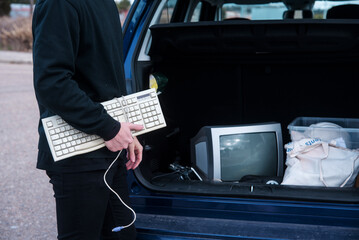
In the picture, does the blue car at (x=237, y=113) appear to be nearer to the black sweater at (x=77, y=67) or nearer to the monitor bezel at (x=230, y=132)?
the monitor bezel at (x=230, y=132)

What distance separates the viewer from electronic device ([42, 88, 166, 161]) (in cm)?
149

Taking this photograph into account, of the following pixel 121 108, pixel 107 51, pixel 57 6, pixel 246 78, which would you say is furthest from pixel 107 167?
pixel 246 78

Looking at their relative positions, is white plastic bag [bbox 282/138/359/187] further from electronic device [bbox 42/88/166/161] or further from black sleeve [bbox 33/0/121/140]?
black sleeve [bbox 33/0/121/140]

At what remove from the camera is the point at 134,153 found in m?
1.73

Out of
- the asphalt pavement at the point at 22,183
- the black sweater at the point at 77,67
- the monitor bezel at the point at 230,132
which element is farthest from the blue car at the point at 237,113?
the asphalt pavement at the point at 22,183

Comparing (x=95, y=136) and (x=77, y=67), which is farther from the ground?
(x=77, y=67)

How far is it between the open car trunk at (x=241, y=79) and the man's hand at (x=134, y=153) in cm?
29

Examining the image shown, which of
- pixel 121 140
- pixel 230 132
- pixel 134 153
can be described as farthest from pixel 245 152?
pixel 121 140

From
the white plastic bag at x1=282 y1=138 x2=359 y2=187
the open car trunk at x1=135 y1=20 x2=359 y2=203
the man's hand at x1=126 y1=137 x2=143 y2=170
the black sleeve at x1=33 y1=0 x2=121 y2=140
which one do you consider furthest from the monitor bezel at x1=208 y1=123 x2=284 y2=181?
the black sleeve at x1=33 y1=0 x2=121 y2=140

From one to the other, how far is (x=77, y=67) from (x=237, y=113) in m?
1.72

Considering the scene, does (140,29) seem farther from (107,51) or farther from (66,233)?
(66,233)

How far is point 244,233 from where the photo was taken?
5.99 feet

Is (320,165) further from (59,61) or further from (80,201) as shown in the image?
(59,61)

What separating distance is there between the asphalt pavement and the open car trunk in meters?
1.06
